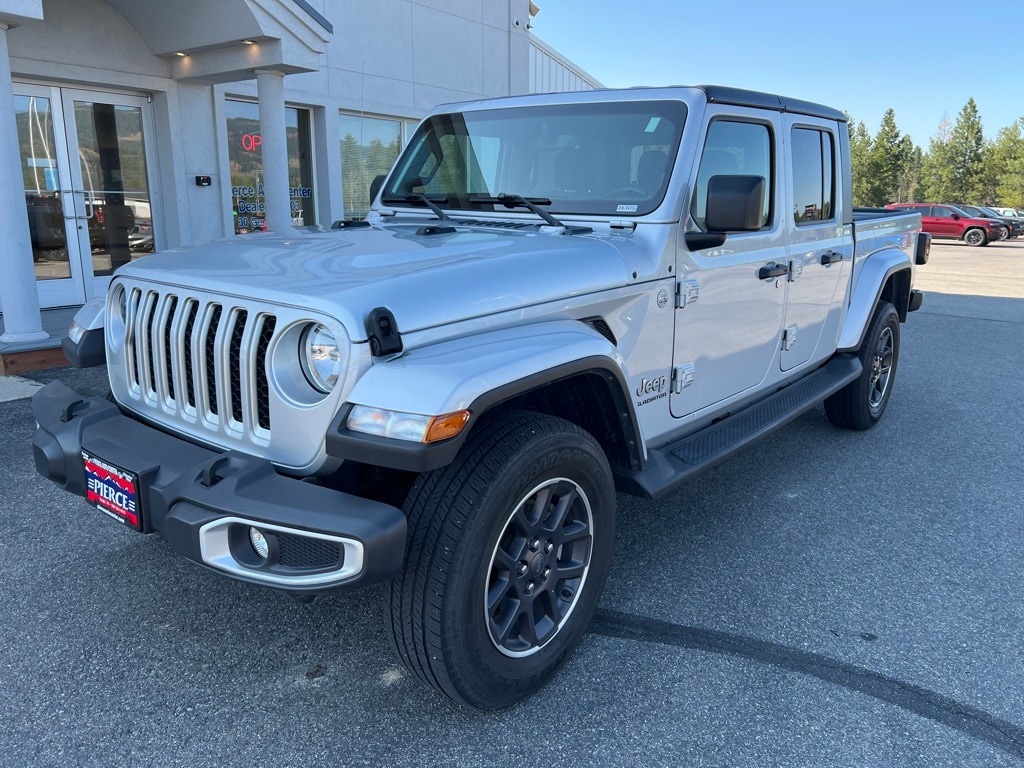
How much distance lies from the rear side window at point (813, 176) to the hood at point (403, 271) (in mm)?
1658

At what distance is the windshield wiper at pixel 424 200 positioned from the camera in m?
3.74

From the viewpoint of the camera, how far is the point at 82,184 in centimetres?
884

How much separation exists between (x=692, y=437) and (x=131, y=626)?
2.40 meters

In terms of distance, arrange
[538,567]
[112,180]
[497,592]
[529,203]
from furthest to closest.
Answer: [112,180] < [529,203] < [538,567] < [497,592]

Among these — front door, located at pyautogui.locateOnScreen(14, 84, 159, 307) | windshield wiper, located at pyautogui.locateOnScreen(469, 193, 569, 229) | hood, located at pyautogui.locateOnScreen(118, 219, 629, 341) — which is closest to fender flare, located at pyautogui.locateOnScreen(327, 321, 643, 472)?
hood, located at pyautogui.locateOnScreen(118, 219, 629, 341)

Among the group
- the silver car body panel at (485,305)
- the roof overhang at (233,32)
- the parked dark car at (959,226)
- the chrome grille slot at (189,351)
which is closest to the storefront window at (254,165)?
the roof overhang at (233,32)

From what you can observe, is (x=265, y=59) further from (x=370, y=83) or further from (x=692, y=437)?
(x=692, y=437)

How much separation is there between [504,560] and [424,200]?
6.66 ft

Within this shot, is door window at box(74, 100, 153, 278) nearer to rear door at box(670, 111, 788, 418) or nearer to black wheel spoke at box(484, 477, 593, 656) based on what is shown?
rear door at box(670, 111, 788, 418)

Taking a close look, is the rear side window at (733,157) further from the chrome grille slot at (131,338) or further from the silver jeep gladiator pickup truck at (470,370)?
the chrome grille slot at (131,338)

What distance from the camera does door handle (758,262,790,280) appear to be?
378 cm

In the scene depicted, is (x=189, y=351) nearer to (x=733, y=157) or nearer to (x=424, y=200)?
(x=424, y=200)

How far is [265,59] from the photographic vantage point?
8.12 metres

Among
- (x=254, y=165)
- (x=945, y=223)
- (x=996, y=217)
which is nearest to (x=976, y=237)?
(x=945, y=223)
